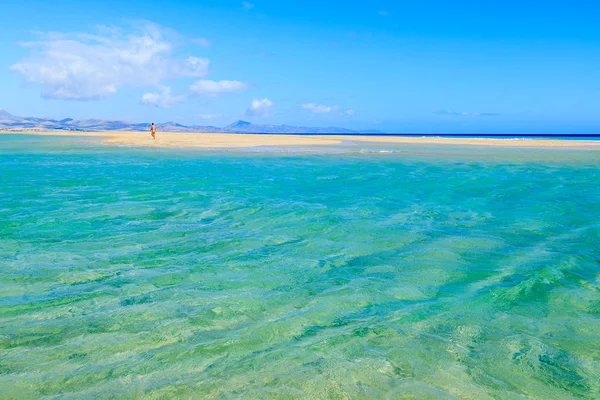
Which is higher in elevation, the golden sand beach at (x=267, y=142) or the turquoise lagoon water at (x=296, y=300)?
the golden sand beach at (x=267, y=142)

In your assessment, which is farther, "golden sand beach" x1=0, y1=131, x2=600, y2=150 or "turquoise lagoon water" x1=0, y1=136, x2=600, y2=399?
"golden sand beach" x1=0, y1=131, x2=600, y2=150

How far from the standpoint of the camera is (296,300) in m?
5.97

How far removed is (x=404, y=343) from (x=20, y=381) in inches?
140

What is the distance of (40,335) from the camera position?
4.86 meters

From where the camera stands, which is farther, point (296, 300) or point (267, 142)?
point (267, 142)

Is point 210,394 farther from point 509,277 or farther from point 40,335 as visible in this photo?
point 509,277

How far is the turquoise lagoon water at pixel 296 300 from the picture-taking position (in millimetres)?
4102

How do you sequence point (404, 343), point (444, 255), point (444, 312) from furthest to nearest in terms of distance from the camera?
point (444, 255) → point (444, 312) → point (404, 343)

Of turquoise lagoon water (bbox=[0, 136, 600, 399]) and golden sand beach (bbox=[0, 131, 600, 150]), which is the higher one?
golden sand beach (bbox=[0, 131, 600, 150])

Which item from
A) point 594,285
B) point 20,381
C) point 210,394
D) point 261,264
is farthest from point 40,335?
point 594,285

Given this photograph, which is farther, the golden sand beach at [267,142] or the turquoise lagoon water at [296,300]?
the golden sand beach at [267,142]

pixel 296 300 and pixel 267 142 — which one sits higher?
pixel 267 142

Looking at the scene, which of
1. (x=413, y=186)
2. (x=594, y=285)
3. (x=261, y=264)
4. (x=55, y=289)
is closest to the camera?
(x=55, y=289)

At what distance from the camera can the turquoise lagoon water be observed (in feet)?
13.5
